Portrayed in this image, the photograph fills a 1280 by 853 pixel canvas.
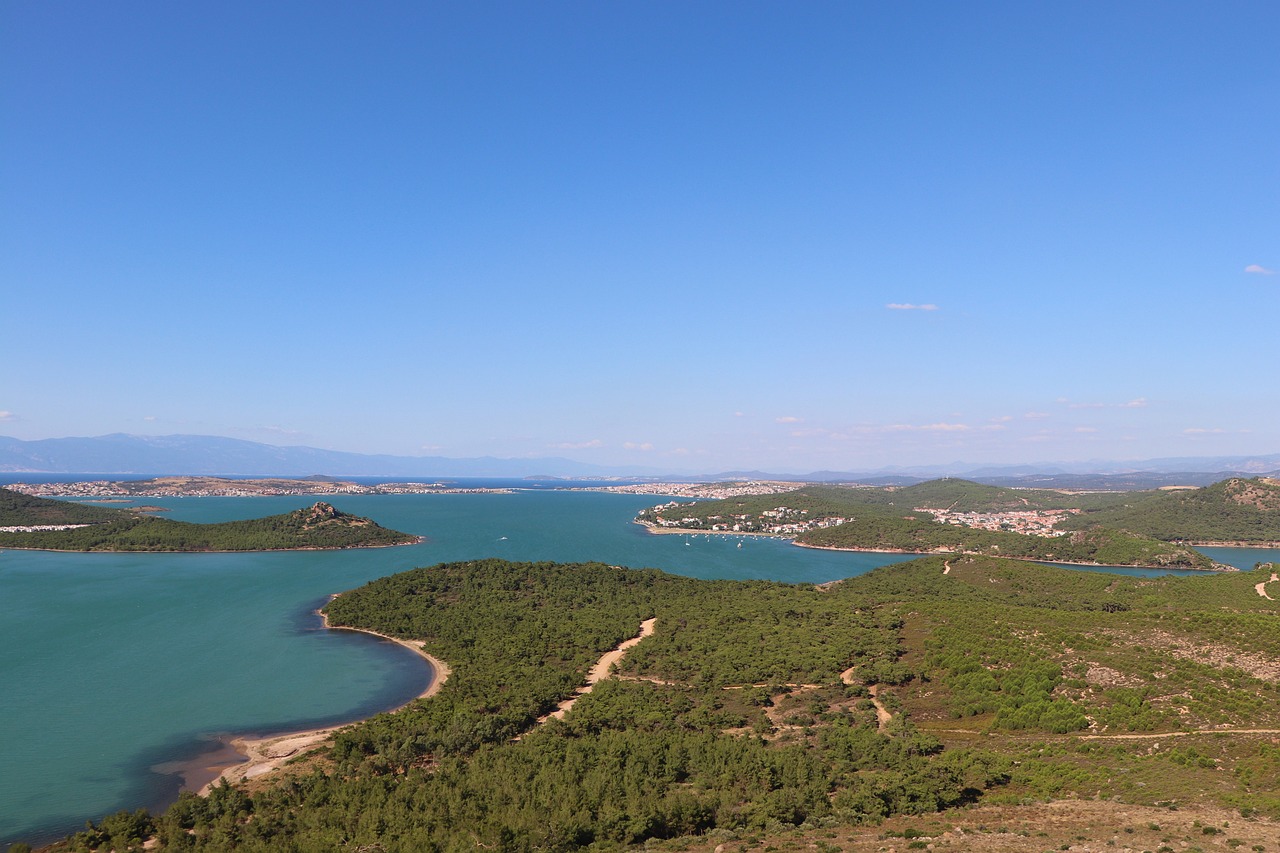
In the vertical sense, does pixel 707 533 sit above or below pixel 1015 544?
below

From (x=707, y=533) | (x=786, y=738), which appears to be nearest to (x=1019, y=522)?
(x=707, y=533)

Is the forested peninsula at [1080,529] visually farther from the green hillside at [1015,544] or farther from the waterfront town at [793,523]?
the waterfront town at [793,523]

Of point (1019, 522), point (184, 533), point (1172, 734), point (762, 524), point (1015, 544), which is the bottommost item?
point (762, 524)

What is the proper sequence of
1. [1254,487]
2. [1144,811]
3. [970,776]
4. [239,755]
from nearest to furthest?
[1144,811] → [970,776] → [239,755] → [1254,487]

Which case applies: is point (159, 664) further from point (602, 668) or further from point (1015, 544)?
point (1015, 544)

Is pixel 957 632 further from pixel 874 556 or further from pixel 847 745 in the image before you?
pixel 874 556

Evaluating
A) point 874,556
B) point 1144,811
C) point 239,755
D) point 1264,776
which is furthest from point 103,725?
point 874,556
